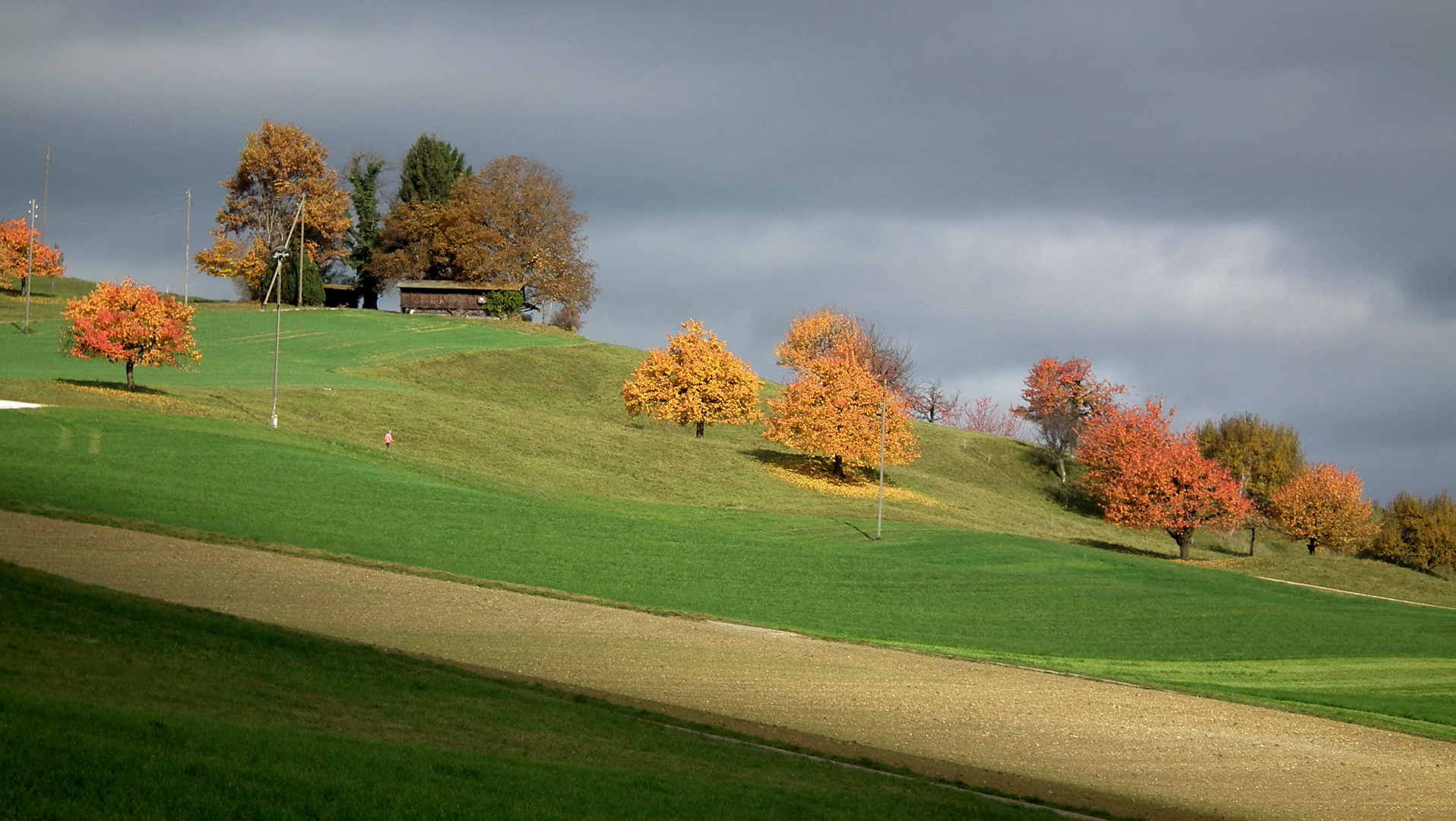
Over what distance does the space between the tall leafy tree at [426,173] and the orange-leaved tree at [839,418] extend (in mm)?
68936

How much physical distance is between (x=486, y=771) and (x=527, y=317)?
10825 centimetres

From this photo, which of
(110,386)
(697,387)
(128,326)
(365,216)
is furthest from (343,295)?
(128,326)

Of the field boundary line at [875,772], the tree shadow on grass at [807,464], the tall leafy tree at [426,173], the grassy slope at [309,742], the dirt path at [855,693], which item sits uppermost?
the tall leafy tree at [426,173]

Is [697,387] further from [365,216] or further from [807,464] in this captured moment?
[365,216]

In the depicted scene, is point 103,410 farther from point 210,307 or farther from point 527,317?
point 527,317

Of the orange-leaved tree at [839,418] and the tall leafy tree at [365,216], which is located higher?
the tall leafy tree at [365,216]

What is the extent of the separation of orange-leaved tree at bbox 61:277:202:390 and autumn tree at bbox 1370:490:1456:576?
87.4 metres

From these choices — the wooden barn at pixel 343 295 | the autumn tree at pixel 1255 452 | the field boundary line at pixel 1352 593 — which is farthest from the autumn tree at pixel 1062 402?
the wooden barn at pixel 343 295

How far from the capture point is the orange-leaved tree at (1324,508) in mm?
79500

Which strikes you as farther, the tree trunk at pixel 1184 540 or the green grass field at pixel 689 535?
the tree trunk at pixel 1184 540

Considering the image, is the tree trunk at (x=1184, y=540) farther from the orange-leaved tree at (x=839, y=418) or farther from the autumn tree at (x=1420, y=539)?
the autumn tree at (x=1420, y=539)

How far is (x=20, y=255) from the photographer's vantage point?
386 feet

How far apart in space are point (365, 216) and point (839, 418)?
7536cm

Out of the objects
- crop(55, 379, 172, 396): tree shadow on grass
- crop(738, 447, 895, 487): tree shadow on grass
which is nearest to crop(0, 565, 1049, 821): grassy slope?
crop(55, 379, 172, 396): tree shadow on grass
